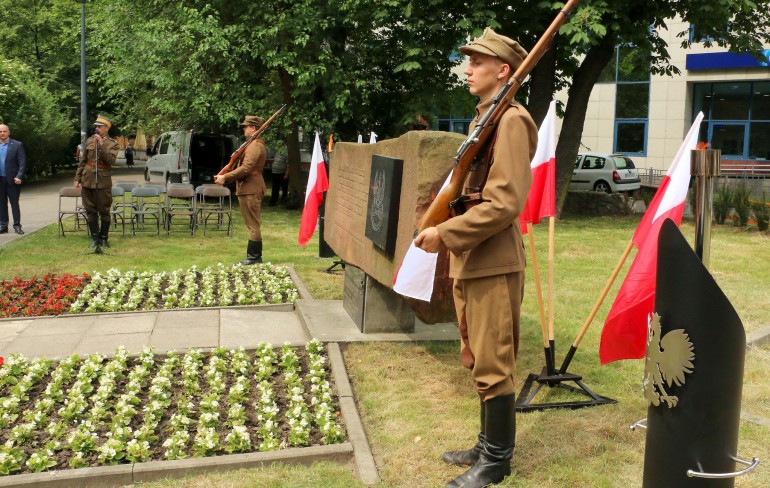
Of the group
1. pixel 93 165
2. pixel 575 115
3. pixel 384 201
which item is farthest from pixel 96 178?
pixel 575 115

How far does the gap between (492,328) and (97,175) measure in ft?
33.2

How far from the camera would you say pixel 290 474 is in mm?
4371

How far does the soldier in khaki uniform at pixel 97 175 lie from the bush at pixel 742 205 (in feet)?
43.0

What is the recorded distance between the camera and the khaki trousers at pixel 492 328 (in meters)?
4.02

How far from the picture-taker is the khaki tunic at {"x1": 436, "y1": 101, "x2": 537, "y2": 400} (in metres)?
3.85

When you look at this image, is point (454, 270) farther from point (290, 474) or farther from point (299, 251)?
point (299, 251)

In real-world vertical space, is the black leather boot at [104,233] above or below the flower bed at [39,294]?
above

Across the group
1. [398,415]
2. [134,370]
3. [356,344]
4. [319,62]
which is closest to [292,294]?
[356,344]

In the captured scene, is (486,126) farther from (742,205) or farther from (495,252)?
(742,205)

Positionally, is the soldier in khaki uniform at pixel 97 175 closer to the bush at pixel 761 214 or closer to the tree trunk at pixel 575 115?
the tree trunk at pixel 575 115

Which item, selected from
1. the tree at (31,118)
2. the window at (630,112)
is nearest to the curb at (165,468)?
the tree at (31,118)

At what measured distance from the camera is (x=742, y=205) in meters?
17.6

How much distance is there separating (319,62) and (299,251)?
7.38 m

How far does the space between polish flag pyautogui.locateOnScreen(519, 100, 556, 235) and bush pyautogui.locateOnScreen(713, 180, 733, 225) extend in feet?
45.8
